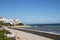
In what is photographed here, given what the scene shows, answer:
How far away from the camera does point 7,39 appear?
10.6 meters

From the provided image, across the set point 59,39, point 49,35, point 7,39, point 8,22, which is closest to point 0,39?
point 7,39

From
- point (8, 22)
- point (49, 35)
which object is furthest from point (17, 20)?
point (49, 35)

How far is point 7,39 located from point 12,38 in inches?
41.0

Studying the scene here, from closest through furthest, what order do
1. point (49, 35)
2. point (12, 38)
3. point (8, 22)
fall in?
point (12, 38)
point (49, 35)
point (8, 22)

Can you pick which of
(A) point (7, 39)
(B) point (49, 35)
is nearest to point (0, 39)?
(A) point (7, 39)

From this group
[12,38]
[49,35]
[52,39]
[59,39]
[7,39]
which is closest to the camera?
[7,39]

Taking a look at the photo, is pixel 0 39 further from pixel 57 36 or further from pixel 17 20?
pixel 17 20

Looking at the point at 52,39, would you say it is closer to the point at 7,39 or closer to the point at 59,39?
the point at 59,39

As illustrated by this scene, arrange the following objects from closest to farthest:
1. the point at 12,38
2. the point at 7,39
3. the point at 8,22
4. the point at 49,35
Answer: the point at 7,39
the point at 12,38
the point at 49,35
the point at 8,22

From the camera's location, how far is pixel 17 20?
9556 cm

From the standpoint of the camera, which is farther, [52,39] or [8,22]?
[8,22]

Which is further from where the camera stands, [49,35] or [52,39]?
[49,35]

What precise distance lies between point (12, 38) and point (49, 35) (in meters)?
5.16

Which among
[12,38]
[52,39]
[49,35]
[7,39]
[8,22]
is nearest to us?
[7,39]
